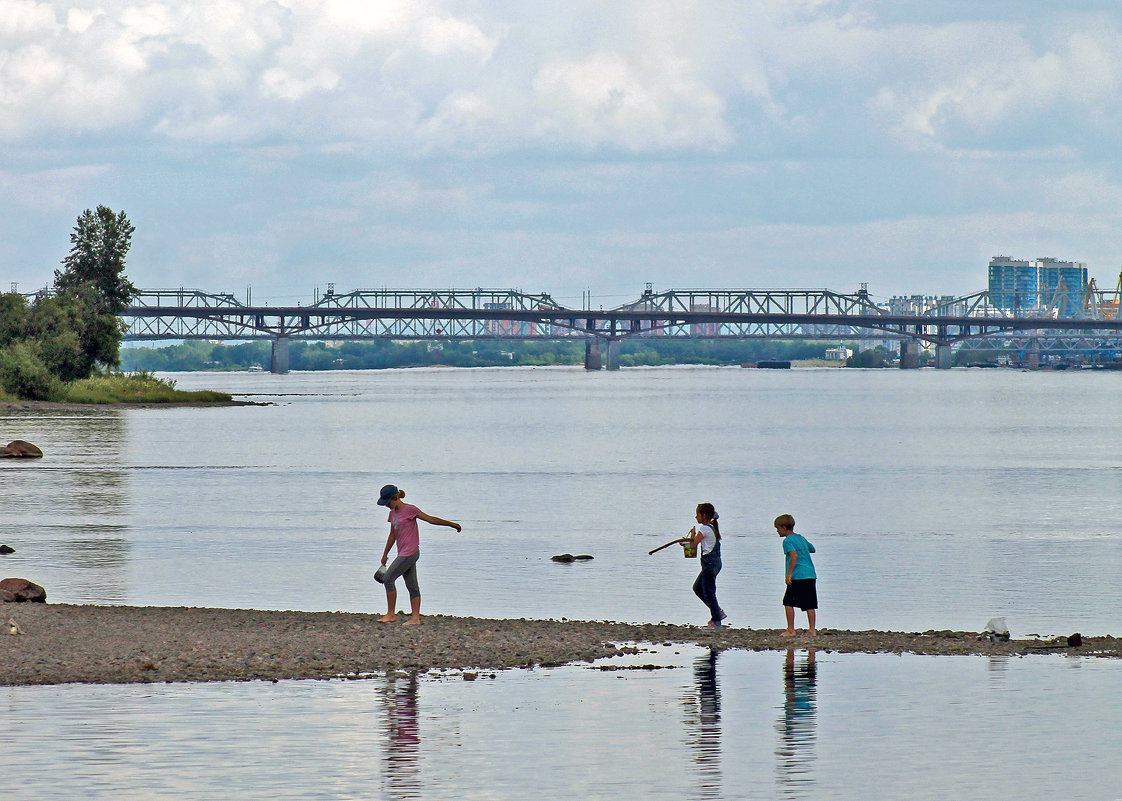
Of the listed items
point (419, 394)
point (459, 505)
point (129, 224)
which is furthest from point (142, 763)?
point (419, 394)

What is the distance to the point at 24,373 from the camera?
97688mm

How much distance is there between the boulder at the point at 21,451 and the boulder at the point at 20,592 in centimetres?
3870

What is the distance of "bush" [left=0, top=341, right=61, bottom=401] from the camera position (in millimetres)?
97625

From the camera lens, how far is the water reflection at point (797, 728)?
507 inches

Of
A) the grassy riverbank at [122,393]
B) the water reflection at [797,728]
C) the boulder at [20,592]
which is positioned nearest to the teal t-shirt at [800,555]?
the water reflection at [797,728]

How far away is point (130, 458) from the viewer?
6147cm

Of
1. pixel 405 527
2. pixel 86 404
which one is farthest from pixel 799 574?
pixel 86 404

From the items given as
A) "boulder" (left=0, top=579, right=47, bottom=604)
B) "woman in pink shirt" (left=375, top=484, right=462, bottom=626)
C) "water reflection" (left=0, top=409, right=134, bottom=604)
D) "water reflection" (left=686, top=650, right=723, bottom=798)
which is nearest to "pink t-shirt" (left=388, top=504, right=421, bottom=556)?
"woman in pink shirt" (left=375, top=484, right=462, bottom=626)

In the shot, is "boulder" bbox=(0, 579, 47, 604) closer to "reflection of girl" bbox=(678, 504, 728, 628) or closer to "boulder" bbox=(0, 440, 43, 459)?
"reflection of girl" bbox=(678, 504, 728, 628)

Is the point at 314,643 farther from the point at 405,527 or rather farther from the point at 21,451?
the point at 21,451

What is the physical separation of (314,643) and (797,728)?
6.31 meters

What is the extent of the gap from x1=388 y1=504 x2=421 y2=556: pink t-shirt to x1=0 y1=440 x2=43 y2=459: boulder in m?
42.5

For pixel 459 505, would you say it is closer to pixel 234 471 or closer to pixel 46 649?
pixel 234 471

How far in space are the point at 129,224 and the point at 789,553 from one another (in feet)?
318
